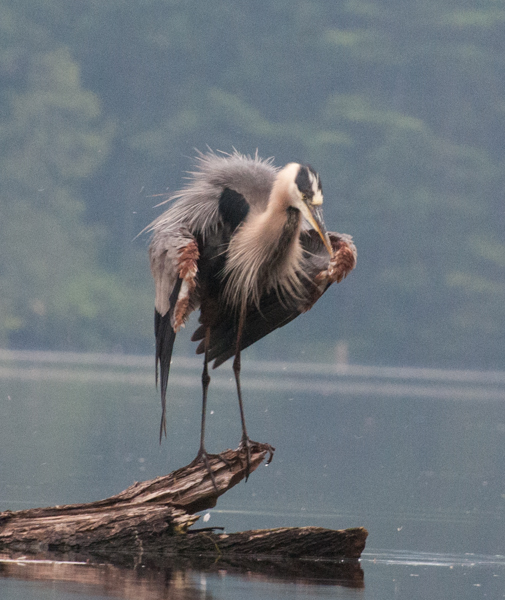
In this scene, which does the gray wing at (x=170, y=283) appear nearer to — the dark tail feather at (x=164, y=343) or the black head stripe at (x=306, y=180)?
the dark tail feather at (x=164, y=343)

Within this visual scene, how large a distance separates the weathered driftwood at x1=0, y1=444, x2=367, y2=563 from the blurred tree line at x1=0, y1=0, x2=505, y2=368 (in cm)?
4341

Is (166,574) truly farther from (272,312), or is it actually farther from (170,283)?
(272,312)

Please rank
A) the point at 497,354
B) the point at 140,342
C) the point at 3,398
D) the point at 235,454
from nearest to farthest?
the point at 235,454
the point at 3,398
the point at 140,342
the point at 497,354

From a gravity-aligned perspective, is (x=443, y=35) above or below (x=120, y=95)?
above

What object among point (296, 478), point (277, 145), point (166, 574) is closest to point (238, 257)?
point (166, 574)

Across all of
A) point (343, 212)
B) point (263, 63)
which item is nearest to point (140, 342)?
point (343, 212)

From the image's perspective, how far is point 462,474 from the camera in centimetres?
1120

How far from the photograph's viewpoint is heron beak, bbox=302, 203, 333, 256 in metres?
6.46

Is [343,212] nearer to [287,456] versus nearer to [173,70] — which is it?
[173,70]

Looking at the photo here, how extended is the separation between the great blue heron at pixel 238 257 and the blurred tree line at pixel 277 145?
42.5 m

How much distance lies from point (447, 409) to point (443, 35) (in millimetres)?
53032

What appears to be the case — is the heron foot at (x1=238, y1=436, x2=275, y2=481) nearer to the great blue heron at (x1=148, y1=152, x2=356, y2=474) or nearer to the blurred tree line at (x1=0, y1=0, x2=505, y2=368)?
the great blue heron at (x1=148, y1=152, x2=356, y2=474)

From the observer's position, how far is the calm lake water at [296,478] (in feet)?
18.0

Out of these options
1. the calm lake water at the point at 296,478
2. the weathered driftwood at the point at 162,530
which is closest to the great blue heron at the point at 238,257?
the weathered driftwood at the point at 162,530
